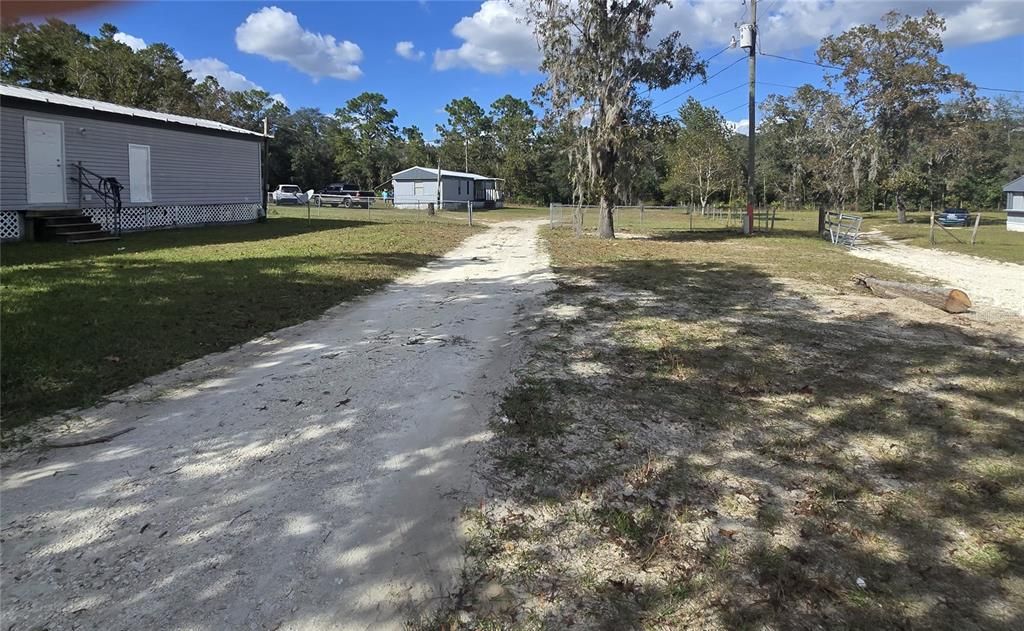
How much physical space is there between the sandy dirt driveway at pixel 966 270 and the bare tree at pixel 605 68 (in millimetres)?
7596

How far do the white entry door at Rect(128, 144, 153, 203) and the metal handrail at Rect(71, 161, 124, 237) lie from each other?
86 cm

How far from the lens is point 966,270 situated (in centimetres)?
1388

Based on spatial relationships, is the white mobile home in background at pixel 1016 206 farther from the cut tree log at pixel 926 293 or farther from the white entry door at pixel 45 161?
the white entry door at pixel 45 161

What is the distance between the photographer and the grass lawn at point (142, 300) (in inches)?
184

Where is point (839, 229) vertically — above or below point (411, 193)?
below

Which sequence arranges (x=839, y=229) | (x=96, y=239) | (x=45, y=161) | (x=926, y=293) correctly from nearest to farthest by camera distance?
(x=926, y=293) < (x=96, y=239) < (x=45, y=161) < (x=839, y=229)

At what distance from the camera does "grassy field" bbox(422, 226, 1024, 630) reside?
245 cm

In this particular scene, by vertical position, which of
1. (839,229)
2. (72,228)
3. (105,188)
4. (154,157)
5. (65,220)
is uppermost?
(154,157)

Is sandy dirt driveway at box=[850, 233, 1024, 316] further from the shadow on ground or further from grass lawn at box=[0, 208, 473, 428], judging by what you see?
grass lawn at box=[0, 208, 473, 428]

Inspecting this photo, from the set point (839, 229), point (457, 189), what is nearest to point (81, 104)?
point (839, 229)

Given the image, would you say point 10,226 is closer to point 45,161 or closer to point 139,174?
point 45,161

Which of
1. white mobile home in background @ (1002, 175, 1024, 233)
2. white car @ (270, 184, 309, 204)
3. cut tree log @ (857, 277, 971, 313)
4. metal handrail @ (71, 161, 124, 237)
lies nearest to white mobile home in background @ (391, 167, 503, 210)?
white car @ (270, 184, 309, 204)

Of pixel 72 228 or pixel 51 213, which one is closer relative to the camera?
pixel 72 228

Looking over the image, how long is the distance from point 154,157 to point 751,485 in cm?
1887
